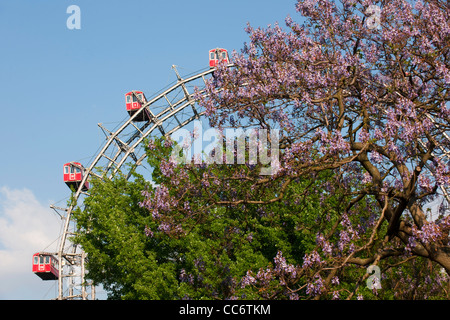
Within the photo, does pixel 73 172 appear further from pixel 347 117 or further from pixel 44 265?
pixel 347 117

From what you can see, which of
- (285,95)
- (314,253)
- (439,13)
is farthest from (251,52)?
(314,253)

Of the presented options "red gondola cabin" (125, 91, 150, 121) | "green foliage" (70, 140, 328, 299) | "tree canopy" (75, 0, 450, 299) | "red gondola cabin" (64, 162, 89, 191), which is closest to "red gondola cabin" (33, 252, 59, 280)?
"red gondola cabin" (64, 162, 89, 191)

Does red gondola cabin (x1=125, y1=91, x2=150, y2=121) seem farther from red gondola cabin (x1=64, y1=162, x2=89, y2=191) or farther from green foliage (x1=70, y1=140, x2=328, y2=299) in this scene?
green foliage (x1=70, y1=140, x2=328, y2=299)

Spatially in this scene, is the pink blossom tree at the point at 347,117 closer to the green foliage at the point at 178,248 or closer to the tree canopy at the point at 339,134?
the tree canopy at the point at 339,134

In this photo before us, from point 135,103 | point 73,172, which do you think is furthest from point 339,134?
point 73,172

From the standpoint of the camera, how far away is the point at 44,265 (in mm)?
65250

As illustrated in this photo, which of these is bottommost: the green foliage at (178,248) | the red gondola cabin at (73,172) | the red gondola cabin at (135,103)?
the green foliage at (178,248)

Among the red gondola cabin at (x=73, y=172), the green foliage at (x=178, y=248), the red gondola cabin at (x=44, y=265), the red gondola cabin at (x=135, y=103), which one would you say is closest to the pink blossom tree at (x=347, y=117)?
the green foliage at (x=178, y=248)

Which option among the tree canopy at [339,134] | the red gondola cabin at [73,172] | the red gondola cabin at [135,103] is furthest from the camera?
the red gondola cabin at [73,172]

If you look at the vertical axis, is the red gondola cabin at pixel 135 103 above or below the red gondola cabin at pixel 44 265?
above

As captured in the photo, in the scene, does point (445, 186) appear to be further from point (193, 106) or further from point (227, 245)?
point (193, 106)

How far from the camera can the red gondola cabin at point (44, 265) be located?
213 feet

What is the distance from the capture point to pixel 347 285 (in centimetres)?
2683

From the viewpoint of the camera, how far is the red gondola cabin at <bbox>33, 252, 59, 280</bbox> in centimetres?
6480
